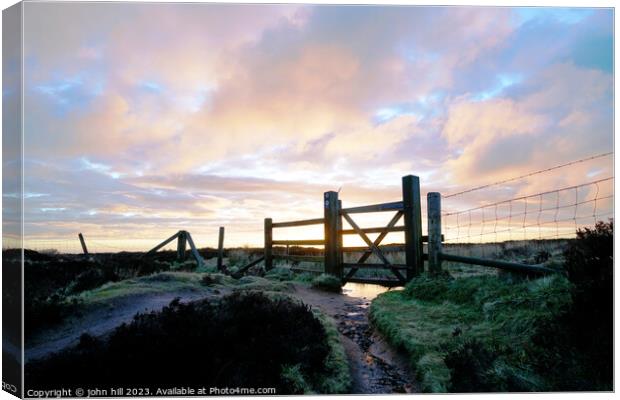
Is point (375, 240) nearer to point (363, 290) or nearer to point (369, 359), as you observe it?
point (363, 290)

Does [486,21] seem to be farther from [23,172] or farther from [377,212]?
[23,172]

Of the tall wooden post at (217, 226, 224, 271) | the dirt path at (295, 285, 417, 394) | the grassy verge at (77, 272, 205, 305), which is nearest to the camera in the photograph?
the dirt path at (295, 285, 417, 394)

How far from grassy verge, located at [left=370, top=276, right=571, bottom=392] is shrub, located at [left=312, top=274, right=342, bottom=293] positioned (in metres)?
3.60

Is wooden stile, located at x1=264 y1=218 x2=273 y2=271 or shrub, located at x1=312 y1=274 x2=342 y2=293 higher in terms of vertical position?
wooden stile, located at x1=264 y1=218 x2=273 y2=271

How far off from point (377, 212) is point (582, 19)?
5525 mm

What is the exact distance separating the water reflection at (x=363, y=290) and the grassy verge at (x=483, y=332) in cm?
291

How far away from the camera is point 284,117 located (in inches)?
243

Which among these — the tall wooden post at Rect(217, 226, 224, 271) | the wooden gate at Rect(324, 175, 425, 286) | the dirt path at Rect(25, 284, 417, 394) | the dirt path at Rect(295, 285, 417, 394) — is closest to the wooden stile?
the tall wooden post at Rect(217, 226, 224, 271)

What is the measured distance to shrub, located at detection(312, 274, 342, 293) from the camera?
396 inches

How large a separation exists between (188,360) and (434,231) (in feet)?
17.2

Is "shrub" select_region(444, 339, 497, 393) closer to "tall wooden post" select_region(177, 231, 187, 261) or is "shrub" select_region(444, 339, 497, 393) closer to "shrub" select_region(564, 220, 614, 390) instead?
"shrub" select_region(564, 220, 614, 390)

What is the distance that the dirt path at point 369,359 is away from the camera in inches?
167

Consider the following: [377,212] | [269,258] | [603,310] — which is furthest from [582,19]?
[269,258]

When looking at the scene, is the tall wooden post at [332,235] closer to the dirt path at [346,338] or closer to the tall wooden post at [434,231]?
the dirt path at [346,338]
